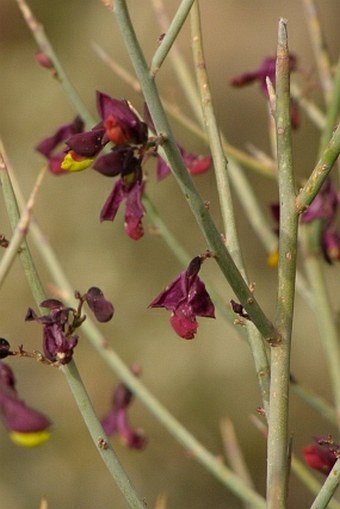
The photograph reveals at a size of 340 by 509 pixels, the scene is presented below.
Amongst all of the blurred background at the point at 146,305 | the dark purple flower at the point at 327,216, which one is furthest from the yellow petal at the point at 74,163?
the blurred background at the point at 146,305

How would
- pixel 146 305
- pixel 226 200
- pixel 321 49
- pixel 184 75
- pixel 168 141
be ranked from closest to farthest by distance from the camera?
pixel 168 141 < pixel 226 200 < pixel 184 75 < pixel 321 49 < pixel 146 305

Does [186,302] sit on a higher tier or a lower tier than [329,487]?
higher

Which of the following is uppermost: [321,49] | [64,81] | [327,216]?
[64,81]

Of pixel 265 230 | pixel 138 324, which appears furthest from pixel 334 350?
pixel 138 324

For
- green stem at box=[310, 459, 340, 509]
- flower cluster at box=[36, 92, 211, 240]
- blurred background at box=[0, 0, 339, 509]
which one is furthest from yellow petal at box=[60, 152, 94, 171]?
blurred background at box=[0, 0, 339, 509]

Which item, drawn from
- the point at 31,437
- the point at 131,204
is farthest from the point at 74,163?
the point at 31,437

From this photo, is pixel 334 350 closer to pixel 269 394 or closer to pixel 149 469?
pixel 269 394

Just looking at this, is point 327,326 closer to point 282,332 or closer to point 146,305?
point 282,332

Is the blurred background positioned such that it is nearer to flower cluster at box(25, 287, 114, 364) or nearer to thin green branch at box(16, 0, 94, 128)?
thin green branch at box(16, 0, 94, 128)
